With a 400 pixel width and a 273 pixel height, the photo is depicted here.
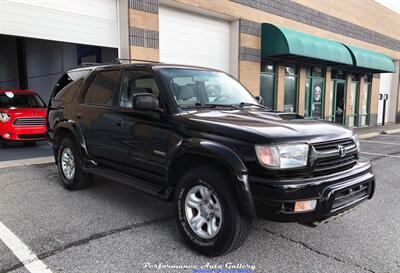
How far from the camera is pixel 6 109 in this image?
977 centimetres

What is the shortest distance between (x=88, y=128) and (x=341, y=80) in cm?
1651

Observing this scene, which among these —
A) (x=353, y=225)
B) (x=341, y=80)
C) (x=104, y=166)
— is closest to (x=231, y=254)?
(x=353, y=225)

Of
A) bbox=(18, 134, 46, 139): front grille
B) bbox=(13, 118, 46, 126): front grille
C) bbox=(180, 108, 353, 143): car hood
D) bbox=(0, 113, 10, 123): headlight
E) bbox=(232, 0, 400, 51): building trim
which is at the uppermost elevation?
bbox=(232, 0, 400, 51): building trim

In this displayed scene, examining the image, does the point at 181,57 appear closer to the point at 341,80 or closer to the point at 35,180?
the point at 35,180

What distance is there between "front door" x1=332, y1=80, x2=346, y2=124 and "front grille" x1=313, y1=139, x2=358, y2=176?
1559 cm

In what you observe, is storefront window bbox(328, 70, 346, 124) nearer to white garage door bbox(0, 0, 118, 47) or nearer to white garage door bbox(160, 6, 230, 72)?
white garage door bbox(160, 6, 230, 72)

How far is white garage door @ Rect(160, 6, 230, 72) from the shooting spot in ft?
35.2

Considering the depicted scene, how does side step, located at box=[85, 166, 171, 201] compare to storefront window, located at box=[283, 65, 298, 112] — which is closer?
side step, located at box=[85, 166, 171, 201]

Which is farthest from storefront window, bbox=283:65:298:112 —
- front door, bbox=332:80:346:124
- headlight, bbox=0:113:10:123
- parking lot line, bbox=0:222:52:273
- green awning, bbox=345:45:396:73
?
parking lot line, bbox=0:222:52:273

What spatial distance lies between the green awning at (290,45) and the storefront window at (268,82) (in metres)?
0.64

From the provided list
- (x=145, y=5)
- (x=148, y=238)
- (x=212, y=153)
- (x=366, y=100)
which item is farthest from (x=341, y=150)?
(x=366, y=100)

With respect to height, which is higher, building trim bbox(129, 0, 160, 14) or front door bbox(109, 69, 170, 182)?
building trim bbox(129, 0, 160, 14)

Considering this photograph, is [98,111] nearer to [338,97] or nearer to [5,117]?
[5,117]

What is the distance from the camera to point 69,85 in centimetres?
577
